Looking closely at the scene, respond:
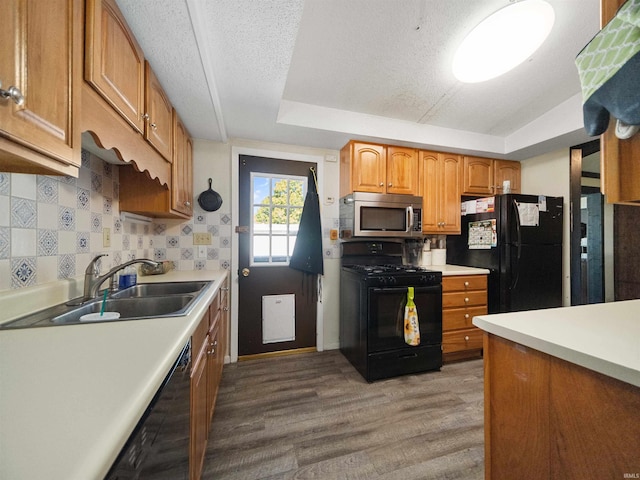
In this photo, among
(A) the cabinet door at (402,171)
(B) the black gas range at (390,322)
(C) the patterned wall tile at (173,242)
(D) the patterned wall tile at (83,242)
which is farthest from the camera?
(A) the cabinet door at (402,171)

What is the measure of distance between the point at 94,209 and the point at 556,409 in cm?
211

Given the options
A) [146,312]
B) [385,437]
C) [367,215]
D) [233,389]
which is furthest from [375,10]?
[233,389]

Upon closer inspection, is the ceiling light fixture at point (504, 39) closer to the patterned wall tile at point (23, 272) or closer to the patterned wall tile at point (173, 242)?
the patterned wall tile at point (23, 272)

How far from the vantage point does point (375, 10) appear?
1.32 metres

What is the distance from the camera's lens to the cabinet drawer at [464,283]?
225 centimetres

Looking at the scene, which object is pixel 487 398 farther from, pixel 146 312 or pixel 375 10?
pixel 375 10

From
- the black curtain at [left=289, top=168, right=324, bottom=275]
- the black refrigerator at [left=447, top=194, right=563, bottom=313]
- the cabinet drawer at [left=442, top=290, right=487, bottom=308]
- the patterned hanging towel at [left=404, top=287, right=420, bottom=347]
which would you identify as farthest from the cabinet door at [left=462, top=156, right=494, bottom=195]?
the black curtain at [left=289, top=168, right=324, bottom=275]

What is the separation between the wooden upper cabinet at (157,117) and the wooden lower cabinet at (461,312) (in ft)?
7.89

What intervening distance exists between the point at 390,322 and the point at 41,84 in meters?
2.21

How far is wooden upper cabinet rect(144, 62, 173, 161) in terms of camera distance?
1.23 metres

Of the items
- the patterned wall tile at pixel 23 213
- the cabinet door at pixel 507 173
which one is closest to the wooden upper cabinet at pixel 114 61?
the patterned wall tile at pixel 23 213

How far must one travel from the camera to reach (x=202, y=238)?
2230 mm

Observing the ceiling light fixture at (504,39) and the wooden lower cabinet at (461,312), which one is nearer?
the ceiling light fixture at (504,39)

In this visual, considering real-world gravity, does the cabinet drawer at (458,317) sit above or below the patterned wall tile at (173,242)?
below
